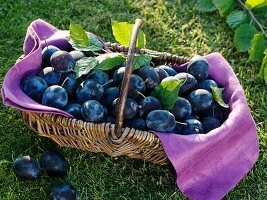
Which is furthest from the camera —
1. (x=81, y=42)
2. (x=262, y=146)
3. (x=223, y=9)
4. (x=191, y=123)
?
(x=223, y=9)

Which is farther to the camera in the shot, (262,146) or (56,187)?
(262,146)

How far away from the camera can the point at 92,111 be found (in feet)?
5.63

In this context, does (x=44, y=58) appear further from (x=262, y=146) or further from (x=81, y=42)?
(x=262, y=146)

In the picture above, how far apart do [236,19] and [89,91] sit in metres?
1.12

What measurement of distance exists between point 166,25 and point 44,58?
89 centimetres

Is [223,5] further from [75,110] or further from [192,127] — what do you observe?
[75,110]

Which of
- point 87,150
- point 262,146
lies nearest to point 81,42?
point 87,150

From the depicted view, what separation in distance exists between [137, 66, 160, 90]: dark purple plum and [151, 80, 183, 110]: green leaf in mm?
37

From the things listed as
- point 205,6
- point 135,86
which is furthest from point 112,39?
point 135,86

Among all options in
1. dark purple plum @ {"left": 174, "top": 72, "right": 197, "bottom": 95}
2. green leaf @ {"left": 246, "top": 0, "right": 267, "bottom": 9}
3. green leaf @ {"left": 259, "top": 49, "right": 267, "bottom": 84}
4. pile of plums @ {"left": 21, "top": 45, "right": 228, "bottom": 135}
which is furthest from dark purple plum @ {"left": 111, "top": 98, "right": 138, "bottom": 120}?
green leaf @ {"left": 246, "top": 0, "right": 267, "bottom": 9}

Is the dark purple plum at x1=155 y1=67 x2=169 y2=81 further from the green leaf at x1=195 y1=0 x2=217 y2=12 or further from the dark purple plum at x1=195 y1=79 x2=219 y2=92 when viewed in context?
the green leaf at x1=195 y1=0 x2=217 y2=12

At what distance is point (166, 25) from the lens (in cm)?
263

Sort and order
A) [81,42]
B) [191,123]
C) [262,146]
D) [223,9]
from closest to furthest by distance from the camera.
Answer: [191,123]
[81,42]
[262,146]
[223,9]

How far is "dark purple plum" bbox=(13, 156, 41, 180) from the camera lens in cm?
182
